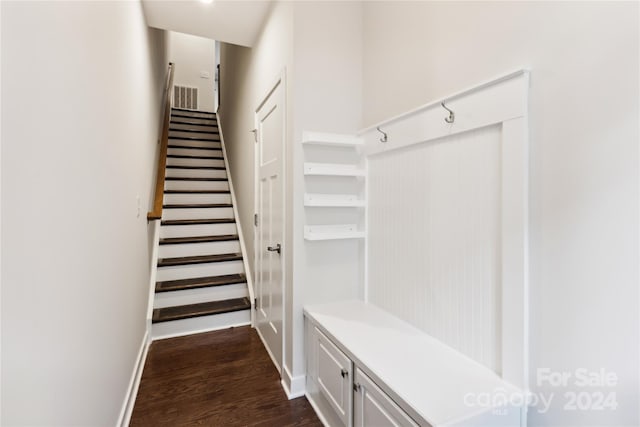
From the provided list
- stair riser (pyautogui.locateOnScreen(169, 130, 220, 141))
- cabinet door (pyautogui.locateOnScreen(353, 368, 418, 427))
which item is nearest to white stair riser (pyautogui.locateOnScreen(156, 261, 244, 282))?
cabinet door (pyautogui.locateOnScreen(353, 368, 418, 427))

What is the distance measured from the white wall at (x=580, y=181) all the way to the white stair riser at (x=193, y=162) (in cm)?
420

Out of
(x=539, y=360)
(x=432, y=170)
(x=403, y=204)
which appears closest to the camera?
(x=539, y=360)

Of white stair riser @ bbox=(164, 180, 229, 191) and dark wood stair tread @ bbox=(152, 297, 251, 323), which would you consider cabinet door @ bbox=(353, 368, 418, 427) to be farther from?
white stair riser @ bbox=(164, 180, 229, 191)

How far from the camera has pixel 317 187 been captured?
1.97m

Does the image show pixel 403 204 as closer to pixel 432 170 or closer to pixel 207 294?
pixel 432 170

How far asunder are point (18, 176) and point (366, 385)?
1313 millimetres

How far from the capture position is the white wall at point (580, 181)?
33.2 inches

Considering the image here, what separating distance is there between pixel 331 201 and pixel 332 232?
19cm

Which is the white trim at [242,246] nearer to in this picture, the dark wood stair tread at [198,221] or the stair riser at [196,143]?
the dark wood stair tread at [198,221]

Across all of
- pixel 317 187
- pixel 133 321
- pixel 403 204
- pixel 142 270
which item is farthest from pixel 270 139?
pixel 133 321

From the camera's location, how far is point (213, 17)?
243cm

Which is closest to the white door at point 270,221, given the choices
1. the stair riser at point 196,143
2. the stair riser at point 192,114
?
the stair riser at point 196,143

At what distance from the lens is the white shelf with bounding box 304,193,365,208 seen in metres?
1.90

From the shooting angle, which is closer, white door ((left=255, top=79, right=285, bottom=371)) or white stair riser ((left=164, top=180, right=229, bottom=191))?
white door ((left=255, top=79, right=285, bottom=371))
